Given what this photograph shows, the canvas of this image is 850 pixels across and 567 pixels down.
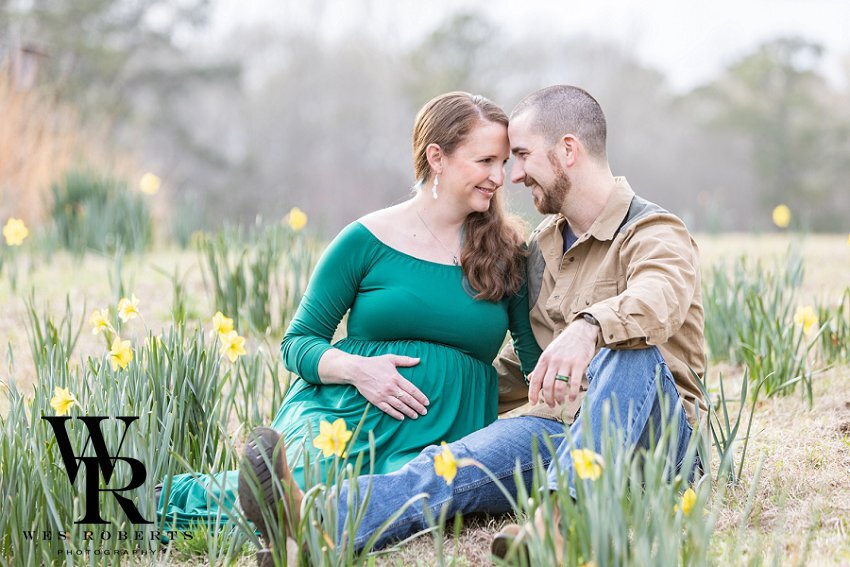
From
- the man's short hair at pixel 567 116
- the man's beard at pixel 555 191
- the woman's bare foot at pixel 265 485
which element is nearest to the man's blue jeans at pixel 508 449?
the woman's bare foot at pixel 265 485

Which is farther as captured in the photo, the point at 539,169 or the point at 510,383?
the point at 510,383

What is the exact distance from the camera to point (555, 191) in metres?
2.57

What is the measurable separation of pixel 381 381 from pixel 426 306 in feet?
0.86

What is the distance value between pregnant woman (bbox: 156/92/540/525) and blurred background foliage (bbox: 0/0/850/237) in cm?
1319

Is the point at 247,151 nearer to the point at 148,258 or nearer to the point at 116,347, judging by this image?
the point at 148,258

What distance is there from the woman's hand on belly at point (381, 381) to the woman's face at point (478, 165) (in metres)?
0.53

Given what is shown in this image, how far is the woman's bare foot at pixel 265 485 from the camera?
1.87m

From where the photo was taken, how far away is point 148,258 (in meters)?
6.27

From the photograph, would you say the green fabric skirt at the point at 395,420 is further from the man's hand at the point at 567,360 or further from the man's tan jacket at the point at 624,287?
the man's hand at the point at 567,360

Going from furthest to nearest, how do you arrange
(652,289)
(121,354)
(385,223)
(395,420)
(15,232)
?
1. (15,232)
2. (385,223)
3. (395,420)
4. (121,354)
5. (652,289)

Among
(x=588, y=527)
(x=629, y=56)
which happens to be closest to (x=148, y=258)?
(x=588, y=527)

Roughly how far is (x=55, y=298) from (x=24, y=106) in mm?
3103

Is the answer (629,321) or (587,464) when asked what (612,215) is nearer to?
(629,321)

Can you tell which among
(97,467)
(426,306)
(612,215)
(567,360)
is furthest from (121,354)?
(612,215)
